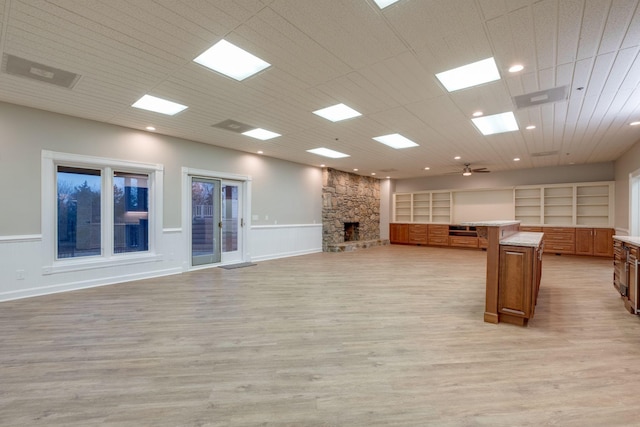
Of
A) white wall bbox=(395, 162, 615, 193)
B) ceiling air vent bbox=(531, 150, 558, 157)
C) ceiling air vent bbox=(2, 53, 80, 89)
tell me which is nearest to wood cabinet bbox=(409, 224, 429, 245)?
white wall bbox=(395, 162, 615, 193)

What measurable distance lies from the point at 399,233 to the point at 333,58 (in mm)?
10063

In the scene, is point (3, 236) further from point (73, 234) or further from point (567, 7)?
point (567, 7)

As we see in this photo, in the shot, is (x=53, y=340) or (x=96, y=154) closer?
(x=53, y=340)

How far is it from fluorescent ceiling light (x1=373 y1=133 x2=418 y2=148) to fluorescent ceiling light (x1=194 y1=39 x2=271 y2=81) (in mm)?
3326

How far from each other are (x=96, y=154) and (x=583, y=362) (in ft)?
23.1

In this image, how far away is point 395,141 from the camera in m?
6.34

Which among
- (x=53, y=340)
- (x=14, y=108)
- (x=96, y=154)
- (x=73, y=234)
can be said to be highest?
(x=14, y=108)

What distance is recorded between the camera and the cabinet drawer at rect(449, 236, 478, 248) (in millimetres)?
10586

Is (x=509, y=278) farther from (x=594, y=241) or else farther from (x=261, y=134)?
(x=594, y=241)

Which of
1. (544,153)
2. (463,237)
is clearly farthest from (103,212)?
(463,237)

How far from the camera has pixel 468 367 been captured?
237 centimetres

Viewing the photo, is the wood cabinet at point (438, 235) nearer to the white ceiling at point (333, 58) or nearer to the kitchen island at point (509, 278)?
the white ceiling at point (333, 58)

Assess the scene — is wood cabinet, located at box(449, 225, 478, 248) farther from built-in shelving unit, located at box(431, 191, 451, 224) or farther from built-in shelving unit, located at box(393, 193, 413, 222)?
built-in shelving unit, located at box(393, 193, 413, 222)

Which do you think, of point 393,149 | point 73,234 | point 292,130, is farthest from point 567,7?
point 73,234
